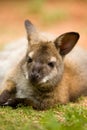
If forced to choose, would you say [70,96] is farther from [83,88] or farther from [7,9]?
[7,9]

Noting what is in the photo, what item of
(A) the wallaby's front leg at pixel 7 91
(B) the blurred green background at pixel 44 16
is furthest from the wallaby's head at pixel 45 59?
(B) the blurred green background at pixel 44 16

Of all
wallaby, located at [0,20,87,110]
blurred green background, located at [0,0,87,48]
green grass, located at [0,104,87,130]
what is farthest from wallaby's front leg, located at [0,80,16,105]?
blurred green background, located at [0,0,87,48]

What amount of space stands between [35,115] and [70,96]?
1.10 m

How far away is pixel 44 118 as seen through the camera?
299 inches

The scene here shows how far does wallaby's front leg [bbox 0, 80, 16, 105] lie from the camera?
8.79 meters

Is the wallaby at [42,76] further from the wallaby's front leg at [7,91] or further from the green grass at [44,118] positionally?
the green grass at [44,118]

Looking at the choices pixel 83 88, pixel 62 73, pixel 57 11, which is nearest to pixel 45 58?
pixel 62 73

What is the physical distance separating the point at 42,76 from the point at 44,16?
328 inches

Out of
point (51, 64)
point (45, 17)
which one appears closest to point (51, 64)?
point (51, 64)

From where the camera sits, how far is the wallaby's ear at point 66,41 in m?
8.89

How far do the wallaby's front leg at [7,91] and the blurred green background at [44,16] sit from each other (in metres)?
5.45

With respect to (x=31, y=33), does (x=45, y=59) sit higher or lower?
lower

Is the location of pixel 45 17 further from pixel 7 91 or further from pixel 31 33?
pixel 7 91

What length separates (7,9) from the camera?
17797 mm
